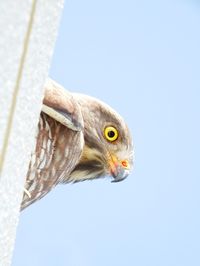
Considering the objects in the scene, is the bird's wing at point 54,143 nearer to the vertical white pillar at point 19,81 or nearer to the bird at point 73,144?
the bird at point 73,144

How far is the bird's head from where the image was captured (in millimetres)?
1487

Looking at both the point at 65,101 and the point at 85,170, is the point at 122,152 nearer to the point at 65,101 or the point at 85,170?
the point at 85,170

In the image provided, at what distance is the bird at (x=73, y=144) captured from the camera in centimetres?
120

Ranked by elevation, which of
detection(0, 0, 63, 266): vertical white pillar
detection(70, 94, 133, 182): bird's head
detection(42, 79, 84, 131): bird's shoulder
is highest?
detection(0, 0, 63, 266): vertical white pillar

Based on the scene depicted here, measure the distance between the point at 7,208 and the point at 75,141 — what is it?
0.91m

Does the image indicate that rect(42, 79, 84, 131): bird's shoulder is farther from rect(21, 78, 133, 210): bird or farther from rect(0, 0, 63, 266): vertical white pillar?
rect(0, 0, 63, 266): vertical white pillar

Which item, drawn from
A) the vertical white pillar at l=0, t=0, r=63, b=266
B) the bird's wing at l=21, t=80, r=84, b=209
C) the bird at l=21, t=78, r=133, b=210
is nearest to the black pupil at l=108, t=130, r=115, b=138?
the bird at l=21, t=78, r=133, b=210

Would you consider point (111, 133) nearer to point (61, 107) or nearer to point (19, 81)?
point (61, 107)

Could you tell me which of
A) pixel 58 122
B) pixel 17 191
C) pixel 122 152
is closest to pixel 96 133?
pixel 122 152

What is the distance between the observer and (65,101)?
121cm

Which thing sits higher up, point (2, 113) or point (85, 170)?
point (2, 113)

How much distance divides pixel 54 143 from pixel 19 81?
89cm

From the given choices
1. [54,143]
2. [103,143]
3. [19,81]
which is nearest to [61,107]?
[54,143]

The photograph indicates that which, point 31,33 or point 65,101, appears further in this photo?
point 65,101
